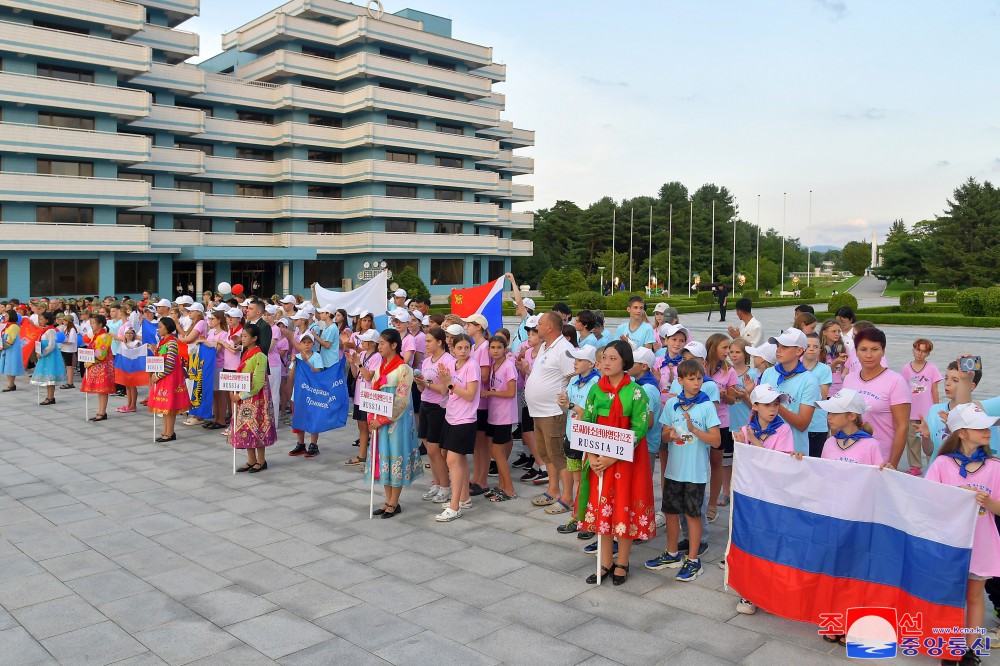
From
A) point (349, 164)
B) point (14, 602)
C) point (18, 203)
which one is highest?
point (349, 164)

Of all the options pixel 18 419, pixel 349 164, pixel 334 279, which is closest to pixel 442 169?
pixel 349 164

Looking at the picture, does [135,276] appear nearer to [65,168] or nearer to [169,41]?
[65,168]

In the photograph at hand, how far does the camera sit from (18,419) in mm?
13836

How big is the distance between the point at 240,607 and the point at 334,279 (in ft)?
168

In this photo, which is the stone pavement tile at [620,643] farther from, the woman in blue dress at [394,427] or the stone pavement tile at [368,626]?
the woman in blue dress at [394,427]

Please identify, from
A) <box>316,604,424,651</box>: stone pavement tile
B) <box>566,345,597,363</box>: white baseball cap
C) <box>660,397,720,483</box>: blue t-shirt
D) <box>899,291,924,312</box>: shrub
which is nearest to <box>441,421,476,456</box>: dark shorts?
<box>566,345,597,363</box>: white baseball cap

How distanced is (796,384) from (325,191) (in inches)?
2029

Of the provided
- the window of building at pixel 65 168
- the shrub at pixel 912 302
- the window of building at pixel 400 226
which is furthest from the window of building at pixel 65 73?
the shrub at pixel 912 302

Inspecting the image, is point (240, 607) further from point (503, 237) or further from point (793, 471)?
point (503, 237)

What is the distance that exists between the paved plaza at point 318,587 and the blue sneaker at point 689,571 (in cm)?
9

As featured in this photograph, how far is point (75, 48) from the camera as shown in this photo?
38.3 m

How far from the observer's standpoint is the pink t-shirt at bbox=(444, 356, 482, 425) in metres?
8.00

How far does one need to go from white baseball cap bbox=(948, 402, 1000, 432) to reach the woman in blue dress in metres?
4.92

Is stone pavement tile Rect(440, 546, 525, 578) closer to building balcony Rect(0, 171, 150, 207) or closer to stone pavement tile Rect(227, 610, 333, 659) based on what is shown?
stone pavement tile Rect(227, 610, 333, 659)
